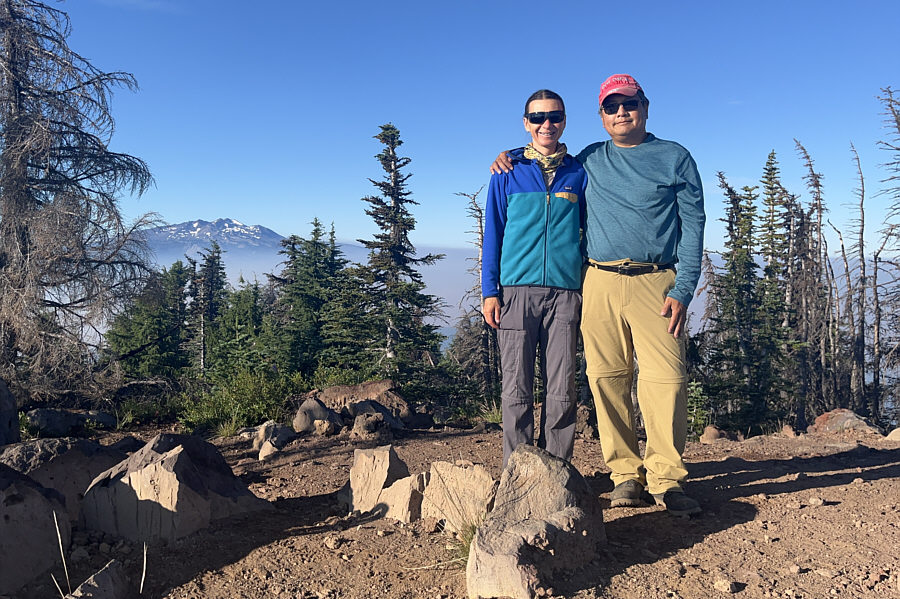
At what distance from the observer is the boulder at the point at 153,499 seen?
319cm

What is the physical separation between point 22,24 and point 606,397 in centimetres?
1241

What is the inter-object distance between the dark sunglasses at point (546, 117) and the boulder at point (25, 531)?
3.18 meters

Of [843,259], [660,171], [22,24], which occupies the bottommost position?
[660,171]

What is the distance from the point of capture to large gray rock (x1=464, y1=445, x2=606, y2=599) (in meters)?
2.38

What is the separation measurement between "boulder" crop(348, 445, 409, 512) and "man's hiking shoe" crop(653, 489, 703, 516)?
155 centimetres

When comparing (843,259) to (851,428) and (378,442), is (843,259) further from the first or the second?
(378,442)

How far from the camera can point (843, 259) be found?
25.3 m

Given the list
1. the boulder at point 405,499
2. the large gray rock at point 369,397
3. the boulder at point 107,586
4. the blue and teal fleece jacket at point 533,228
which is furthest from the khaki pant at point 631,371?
the large gray rock at point 369,397

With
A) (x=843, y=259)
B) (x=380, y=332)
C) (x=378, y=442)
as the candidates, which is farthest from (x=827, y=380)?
(x=378, y=442)

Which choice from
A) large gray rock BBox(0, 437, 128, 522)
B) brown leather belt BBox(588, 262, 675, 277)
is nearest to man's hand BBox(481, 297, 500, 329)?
brown leather belt BBox(588, 262, 675, 277)

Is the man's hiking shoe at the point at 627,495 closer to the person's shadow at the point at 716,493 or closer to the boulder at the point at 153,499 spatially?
the person's shadow at the point at 716,493

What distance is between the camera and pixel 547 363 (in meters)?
3.47

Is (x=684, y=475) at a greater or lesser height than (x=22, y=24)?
lesser

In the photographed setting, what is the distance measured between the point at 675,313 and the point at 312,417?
4.36 metres
